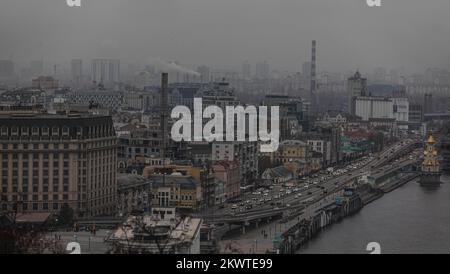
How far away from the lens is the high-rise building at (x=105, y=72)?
13.7 m

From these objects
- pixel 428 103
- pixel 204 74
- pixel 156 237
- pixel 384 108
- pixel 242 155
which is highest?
pixel 204 74

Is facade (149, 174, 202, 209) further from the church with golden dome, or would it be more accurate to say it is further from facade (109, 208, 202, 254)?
the church with golden dome

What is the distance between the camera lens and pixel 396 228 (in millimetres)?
6836

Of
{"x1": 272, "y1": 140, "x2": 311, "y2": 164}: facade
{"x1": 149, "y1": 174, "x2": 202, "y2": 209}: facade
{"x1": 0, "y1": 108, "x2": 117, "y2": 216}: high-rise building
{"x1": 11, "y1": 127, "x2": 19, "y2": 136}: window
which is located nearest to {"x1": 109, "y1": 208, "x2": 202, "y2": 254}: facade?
{"x1": 0, "y1": 108, "x2": 117, "y2": 216}: high-rise building

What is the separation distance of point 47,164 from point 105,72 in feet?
27.8

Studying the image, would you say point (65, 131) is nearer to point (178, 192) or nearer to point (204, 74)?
point (178, 192)

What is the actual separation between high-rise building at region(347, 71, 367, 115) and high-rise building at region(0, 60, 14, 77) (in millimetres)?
11017

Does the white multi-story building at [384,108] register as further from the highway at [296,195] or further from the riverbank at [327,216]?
the riverbank at [327,216]

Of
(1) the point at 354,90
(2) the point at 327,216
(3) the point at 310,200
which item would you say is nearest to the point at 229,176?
(3) the point at 310,200

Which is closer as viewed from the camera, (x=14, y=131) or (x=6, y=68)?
(x=14, y=131)

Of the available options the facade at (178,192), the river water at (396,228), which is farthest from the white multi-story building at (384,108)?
the facade at (178,192)

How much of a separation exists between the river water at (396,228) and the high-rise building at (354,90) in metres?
11.2

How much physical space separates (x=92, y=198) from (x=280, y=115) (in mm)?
7868

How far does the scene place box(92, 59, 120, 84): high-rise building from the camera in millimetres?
13653
